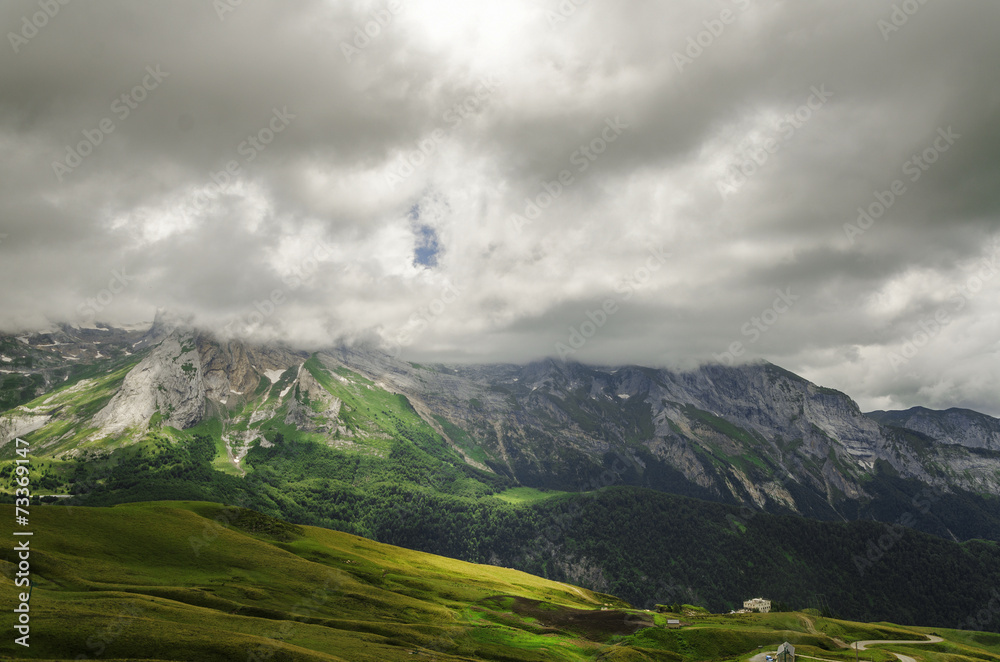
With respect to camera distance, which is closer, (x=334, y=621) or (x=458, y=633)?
(x=334, y=621)

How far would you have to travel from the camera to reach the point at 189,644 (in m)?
95.1

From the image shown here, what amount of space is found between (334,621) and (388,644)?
68.3ft

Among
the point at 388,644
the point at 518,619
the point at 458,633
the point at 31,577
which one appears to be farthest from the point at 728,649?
the point at 31,577

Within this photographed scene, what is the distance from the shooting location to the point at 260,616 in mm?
130625

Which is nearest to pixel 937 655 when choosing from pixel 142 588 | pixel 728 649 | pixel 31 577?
pixel 728 649

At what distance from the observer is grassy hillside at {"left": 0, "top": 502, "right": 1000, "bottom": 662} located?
3792 inches

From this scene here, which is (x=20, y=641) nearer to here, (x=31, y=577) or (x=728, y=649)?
(x=31, y=577)

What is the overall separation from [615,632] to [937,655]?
104 m

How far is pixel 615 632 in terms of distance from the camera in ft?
572

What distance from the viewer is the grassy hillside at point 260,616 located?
96.3m

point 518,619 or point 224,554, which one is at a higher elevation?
point 224,554

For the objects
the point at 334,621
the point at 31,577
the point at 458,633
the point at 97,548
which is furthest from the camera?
the point at 97,548

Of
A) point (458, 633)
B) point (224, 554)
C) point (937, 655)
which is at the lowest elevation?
point (937, 655)

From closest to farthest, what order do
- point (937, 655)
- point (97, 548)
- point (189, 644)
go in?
point (189, 644)
point (97, 548)
point (937, 655)
